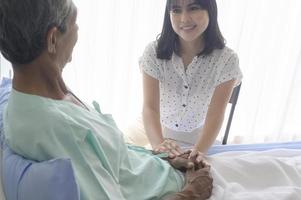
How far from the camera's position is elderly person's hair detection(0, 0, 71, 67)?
76 cm

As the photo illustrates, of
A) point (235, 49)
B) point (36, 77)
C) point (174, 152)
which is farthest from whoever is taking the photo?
point (235, 49)

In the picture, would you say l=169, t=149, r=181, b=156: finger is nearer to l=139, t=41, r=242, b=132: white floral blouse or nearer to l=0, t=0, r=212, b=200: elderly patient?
l=0, t=0, r=212, b=200: elderly patient

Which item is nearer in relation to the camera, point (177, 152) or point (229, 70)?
point (177, 152)

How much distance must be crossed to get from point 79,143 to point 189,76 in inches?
36.2

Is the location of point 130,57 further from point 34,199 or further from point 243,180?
point 34,199

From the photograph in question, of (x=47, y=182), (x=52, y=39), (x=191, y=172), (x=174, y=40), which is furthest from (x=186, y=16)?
(x=47, y=182)

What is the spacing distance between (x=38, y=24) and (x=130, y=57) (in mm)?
1399

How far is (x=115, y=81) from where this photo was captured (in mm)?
2240

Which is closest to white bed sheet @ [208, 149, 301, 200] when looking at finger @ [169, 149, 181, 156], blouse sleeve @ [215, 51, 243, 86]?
finger @ [169, 149, 181, 156]

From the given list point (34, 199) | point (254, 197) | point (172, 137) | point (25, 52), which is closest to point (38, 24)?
point (25, 52)

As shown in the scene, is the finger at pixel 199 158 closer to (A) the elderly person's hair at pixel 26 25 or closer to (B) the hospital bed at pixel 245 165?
(B) the hospital bed at pixel 245 165

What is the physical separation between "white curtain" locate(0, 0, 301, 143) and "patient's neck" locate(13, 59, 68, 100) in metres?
1.24

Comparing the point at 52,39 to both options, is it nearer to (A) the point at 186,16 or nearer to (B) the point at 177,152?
(B) the point at 177,152

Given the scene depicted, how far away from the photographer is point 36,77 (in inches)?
33.9
